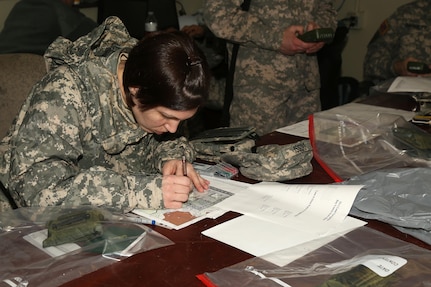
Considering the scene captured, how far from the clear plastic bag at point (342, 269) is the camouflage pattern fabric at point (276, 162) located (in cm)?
35

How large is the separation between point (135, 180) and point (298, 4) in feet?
4.79

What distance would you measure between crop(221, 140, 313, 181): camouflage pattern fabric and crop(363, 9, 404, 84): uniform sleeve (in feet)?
5.49

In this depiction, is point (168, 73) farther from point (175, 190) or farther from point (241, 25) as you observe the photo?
point (241, 25)

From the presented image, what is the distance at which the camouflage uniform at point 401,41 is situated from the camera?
9.45ft

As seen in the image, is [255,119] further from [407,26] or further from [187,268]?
[187,268]

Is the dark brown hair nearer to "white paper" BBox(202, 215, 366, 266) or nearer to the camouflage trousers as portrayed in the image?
"white paper" BBox(202, 215, 366, 266)

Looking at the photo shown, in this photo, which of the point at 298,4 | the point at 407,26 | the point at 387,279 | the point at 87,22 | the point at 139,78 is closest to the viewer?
the point at 387,279

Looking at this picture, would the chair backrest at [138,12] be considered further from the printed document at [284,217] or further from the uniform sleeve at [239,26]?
the printed document at [284,217]

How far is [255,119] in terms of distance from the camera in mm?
2471

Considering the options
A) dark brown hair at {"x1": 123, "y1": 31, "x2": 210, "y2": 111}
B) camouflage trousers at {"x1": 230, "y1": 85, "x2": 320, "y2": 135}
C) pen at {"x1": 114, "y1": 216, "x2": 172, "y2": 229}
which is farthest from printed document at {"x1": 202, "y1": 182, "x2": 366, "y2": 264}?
camouflage trousers at {"x1": 230, "y1": 85, "x2": 320, "y2": 135}

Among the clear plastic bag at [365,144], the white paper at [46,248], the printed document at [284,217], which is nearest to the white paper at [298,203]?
the printed document at [284,217]

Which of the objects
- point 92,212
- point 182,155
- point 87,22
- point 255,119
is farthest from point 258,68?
point 92,212

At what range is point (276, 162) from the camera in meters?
1.44

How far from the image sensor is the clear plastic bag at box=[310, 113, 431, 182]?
1509 mm
